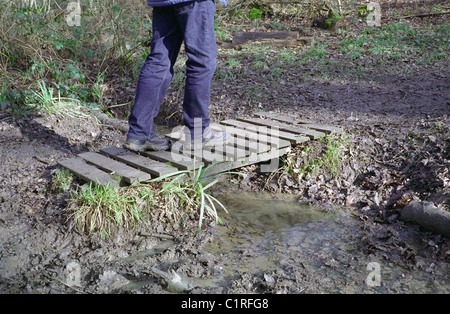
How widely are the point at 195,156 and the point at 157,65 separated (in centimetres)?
84

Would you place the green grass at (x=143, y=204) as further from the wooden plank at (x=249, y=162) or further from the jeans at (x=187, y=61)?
the jeans at (x=187, y=61)

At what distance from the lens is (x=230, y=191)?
4328 mm

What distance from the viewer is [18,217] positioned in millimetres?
3691

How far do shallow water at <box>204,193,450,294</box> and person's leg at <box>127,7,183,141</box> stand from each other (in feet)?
3.45

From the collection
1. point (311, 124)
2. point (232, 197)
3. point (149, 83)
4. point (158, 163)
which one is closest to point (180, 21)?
point (149, 83)

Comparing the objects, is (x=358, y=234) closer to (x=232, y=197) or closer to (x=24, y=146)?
(x=232, y=197)

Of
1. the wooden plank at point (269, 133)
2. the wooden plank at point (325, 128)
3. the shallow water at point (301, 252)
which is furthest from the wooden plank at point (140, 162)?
the wooden plank at point (325, 128)

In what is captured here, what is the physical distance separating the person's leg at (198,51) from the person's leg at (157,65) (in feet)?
0.62

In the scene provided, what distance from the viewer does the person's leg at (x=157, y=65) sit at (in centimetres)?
382

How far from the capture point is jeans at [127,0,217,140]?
3.65 meters

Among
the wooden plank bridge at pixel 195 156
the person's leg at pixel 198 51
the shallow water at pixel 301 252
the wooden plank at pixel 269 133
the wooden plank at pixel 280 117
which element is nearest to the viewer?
the shallow water at pixel 301 252

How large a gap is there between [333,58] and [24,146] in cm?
529
